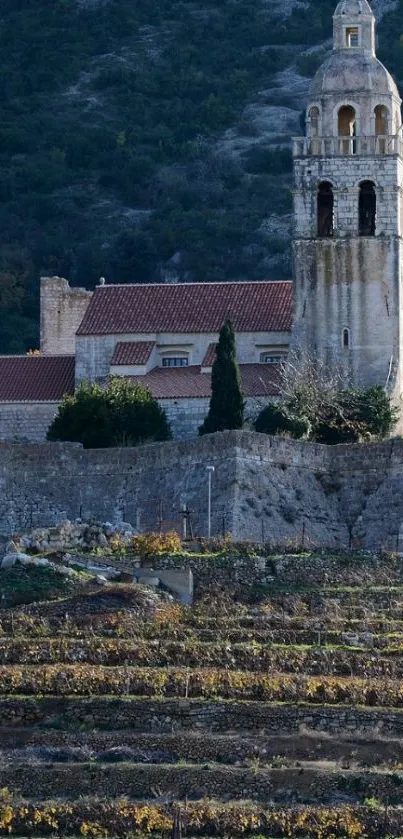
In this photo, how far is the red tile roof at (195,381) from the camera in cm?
7750

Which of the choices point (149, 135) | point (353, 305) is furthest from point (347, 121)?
point (149, 135)

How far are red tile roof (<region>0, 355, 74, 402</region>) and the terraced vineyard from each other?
777 inches

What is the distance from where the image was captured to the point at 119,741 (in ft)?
166

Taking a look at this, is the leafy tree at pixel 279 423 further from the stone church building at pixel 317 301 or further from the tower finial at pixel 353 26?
the tower finial at pixel 353 26

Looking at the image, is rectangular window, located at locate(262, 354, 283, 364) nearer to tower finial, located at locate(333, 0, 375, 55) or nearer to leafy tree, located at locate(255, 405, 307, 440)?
→ leafy tree, located at locate(255, 405, 307, 440)

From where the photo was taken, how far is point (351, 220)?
262ft

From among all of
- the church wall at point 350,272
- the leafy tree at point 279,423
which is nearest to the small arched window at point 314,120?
the church wall at point 350,272

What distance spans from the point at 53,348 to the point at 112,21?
144 ft

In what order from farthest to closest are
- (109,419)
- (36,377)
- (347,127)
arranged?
(347,127), (36,377), (109,419)

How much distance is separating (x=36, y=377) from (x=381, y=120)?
28.9ft

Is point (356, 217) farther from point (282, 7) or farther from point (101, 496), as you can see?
point (282, 7)

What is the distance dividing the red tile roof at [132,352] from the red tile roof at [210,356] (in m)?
1.18

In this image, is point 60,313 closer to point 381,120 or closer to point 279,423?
point 381,120

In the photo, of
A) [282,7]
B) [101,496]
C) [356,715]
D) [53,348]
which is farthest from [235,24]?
[356,715]
